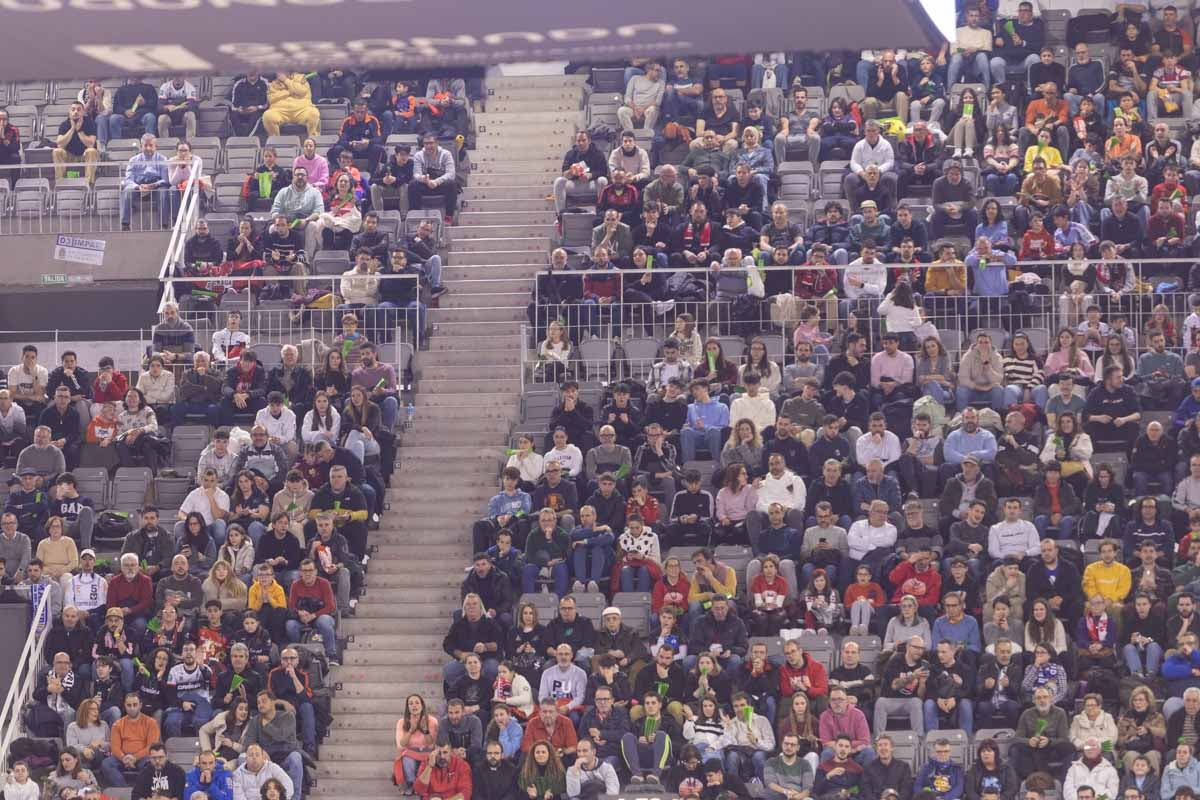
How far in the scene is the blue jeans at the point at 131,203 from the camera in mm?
28422

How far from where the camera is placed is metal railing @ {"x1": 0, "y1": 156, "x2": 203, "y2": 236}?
28.5 meters

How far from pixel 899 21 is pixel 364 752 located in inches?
639

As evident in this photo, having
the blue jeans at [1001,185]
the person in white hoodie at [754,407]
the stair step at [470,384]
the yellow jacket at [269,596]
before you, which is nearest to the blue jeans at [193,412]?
the stair step at [470,384]

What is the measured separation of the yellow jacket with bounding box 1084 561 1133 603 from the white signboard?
13141 millimetres

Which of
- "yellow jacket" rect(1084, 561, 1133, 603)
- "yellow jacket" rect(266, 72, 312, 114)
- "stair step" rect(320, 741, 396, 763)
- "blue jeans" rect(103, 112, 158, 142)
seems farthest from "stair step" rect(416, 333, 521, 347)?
"yellow jacket" rect(1084, 561, 1133, 603)

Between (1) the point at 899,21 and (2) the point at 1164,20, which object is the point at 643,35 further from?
(2) the point at 1164,20

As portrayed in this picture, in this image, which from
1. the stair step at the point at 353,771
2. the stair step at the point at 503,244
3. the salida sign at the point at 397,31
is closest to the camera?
the salida sign at the point at 397,31

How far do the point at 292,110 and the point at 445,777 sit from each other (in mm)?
13108

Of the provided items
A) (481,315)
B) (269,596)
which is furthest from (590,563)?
(481,315)

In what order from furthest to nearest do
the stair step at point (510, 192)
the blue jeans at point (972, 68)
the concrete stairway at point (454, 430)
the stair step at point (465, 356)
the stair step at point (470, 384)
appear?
the blue jeans at point (972, 68)
the stair step at point (510, 192)
the stair step at point (465, 356)
the stair step at point (470, 384)
the concrete stairway at point (454, 430)

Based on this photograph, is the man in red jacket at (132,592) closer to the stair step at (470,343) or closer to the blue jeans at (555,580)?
the blue jeans at (555,580)

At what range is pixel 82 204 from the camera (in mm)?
28844

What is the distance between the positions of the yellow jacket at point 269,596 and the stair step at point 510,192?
8.35 metres

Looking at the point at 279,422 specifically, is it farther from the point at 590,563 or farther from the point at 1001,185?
the point at 1001,185
